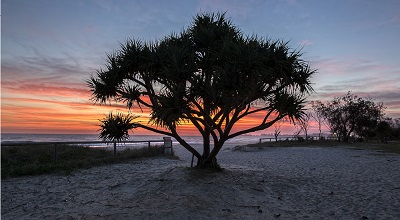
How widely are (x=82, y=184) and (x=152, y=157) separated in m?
8.91

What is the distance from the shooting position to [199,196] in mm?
8609

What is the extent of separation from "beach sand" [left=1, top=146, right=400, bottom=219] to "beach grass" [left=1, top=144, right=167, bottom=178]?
3.13 ft

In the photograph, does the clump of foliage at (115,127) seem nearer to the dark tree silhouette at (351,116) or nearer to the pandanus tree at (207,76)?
the pandanus tree at (207,76)

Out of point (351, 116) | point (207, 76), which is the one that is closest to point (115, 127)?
point (207, 76)

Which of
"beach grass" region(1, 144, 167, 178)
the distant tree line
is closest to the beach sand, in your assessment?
"beach grass" region(1, 144, 167, 178)

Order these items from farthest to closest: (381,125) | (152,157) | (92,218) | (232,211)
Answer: (381,125)
(152,157)
(232,211)
(92,218)

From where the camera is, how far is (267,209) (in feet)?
25.5

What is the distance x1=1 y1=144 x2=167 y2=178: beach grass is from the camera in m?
13.0

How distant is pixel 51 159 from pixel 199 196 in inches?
407

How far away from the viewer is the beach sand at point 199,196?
7.36 meters

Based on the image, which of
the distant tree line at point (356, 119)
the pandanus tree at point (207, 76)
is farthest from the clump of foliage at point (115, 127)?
the distant tree line at point (356, 119)

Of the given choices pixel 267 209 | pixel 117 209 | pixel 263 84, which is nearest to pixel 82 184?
pixel 117 209

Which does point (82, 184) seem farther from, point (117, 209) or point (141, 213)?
point (141, 213)

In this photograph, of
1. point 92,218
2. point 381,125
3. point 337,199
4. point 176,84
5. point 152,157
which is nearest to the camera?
point 92,218
